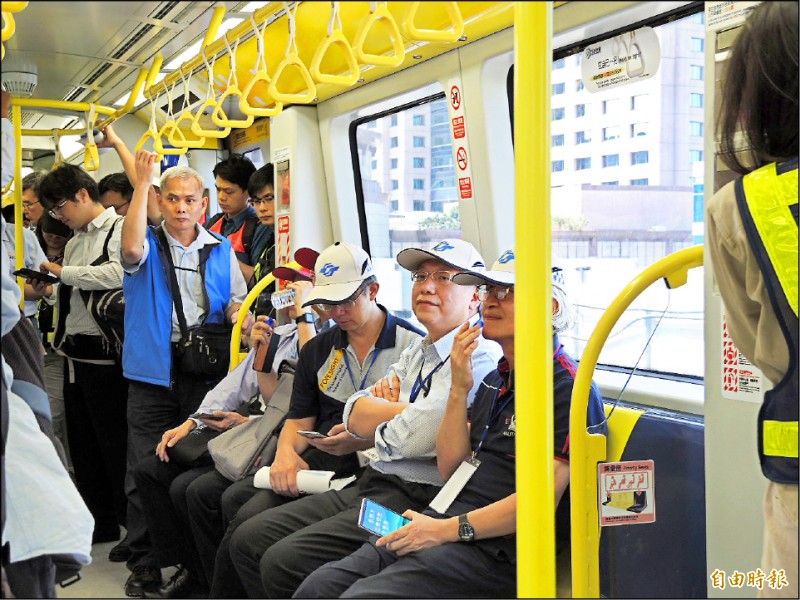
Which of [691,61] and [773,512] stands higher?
[691,61]

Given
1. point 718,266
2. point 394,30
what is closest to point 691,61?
point 718,266

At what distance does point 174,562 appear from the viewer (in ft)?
13.4

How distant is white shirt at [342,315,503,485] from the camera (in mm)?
2779

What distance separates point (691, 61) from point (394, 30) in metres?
1.79

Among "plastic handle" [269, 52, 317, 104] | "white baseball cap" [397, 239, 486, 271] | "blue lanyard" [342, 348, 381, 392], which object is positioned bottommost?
"blue lanyard" [342, 348, 381, 392]

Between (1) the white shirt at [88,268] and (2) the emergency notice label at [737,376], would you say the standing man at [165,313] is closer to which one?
(1) the white shirt at [88,268]

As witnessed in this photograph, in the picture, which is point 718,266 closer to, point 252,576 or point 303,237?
point 252,576

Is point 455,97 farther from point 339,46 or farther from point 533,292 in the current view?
point 533,292

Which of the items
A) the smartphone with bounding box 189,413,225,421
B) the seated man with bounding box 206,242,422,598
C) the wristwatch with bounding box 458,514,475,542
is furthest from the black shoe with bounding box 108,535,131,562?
the wristwatch with bounding box 458,514,475,542

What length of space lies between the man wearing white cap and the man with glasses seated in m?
2.18

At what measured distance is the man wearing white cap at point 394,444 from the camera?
9.18ft

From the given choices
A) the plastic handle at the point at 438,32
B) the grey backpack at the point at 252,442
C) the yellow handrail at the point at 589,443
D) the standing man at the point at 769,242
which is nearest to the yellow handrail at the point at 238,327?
the grey backpack at the point at 252,442

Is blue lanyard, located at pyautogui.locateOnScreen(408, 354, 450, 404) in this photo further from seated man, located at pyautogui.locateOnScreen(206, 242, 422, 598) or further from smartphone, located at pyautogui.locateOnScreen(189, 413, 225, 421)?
smartphone, located at pyautogui.locateOnScreen(189, 413, 225, 421)

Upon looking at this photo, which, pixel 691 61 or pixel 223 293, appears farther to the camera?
pixel 223 293
